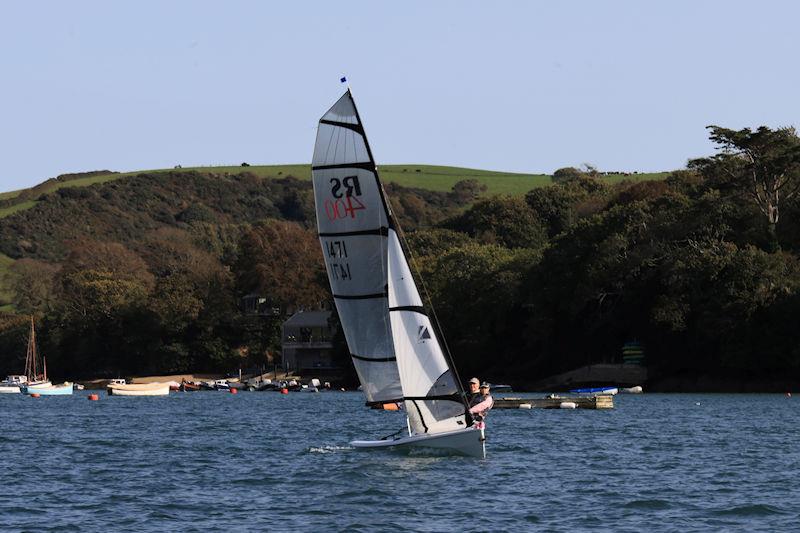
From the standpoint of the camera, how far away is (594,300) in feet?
355

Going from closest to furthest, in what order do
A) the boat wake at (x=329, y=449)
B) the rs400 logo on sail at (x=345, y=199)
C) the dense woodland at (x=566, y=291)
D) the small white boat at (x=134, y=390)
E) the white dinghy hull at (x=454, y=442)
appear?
the rs400 logo on sail at (x=345, y=199) < the white dinghy hull at (x=454, y=442) < the boat wake at (x=329, y=449) < the dense woodland at (x=566, y=291) < the small white boat at (x=134, y=390)

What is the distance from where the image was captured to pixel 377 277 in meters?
39.4

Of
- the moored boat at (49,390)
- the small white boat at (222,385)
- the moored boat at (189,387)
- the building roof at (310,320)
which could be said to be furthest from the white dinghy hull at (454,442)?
the building roof at (310,320)

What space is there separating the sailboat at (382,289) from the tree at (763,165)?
67.9 meters

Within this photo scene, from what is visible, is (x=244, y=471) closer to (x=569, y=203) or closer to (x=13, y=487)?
(x=13, y=487)

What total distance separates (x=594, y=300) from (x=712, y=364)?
40.4 feet

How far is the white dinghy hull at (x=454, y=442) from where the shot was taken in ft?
128

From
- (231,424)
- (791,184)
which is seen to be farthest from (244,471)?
(791,184)

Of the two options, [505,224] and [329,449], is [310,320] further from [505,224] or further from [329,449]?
[329,449]

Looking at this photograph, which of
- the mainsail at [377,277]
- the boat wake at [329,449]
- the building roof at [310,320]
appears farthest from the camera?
the building roof at [310,320]

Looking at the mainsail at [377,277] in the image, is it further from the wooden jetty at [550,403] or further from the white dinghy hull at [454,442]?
the wooden jetty at [550,403]

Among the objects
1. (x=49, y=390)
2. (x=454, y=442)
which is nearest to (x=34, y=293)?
(x=49, y=390)

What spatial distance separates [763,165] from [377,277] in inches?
2859

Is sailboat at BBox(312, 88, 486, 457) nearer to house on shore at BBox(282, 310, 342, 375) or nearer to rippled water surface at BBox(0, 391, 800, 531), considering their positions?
rippled water surface at BBox(0, 391, 800, 531)
